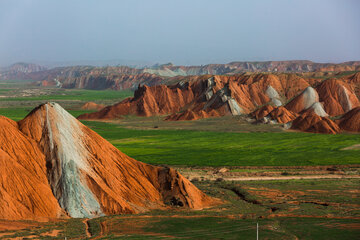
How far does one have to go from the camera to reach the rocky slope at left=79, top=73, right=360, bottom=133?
495ft

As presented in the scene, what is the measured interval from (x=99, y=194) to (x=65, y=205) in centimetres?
321

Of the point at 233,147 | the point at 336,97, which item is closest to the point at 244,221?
the point at 233,147

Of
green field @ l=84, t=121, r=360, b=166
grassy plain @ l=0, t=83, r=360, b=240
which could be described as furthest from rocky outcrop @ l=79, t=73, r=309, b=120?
grassy plain @ l=0, t=83, r=360, b=240

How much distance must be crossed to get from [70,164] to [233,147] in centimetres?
5593

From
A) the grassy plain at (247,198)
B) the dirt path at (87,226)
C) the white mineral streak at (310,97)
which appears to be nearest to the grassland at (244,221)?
the grassy plain at (247,198)

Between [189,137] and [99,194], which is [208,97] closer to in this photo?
[189,137]

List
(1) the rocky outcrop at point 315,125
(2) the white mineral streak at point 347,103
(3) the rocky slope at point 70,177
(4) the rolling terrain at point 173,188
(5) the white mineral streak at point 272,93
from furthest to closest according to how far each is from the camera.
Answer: (5) the white mineral streak at point 272,93
(2) the white mineral streak at point 347,103
(1) the rocky outcrop at point 315,125
(3) the rocky slope at point 70,177
(4) the rolling terrain at point 173,188

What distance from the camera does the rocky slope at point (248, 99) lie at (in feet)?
495

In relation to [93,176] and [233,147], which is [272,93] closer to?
[233,147]

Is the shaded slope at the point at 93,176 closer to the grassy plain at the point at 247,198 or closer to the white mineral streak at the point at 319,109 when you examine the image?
the grassy plain at the point at 247,198

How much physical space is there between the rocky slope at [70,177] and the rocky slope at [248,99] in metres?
89.1

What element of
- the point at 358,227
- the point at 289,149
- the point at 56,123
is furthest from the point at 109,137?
the point at 358,227

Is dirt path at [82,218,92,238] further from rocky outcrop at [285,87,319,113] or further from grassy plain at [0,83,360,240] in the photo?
rocky outcrop at [285,87,319,113]

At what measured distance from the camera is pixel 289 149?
297 ft
